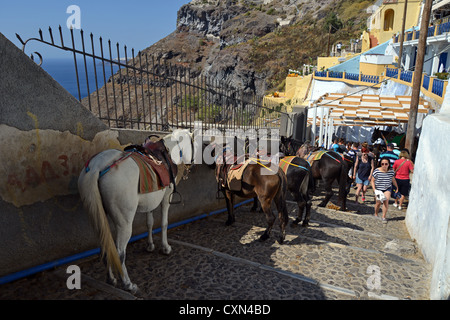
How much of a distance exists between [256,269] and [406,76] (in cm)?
2177

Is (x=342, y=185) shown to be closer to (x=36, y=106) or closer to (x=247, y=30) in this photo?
(x=36, y=106)

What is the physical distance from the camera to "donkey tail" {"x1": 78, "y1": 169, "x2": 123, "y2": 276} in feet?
12.3

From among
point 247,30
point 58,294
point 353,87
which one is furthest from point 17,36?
point 247,30

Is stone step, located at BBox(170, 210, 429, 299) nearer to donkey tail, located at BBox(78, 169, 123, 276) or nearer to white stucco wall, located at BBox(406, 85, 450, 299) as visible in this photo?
white stucco wall, located at BBox(406, 85, 450, 299)

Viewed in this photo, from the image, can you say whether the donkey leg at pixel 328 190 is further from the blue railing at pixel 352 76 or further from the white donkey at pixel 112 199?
the blue railing at pixel 352 76

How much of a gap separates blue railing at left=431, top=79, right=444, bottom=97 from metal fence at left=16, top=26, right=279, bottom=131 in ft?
31.6

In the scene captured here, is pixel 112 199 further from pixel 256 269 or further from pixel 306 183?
pixel 306 183

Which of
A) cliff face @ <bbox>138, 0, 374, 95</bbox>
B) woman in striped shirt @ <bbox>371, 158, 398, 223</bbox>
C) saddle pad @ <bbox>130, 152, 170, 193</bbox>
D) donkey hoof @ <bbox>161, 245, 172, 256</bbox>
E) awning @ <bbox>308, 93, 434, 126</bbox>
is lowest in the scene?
donkey hoof @ <bbox>161, 245, 172, 256</bbox>

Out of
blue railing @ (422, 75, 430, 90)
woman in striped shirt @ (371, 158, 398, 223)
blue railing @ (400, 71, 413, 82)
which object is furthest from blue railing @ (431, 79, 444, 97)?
woman in striped shirt @ (371, 158, 398, 223)

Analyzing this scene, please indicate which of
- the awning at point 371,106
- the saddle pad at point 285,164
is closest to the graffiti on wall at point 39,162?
the saddle pad at point 285,164

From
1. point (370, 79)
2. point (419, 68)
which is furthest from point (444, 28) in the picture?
point (419, 68)

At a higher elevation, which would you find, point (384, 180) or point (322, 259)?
point (384, 180)

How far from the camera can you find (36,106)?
13.3 feet

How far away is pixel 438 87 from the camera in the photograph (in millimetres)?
15508
